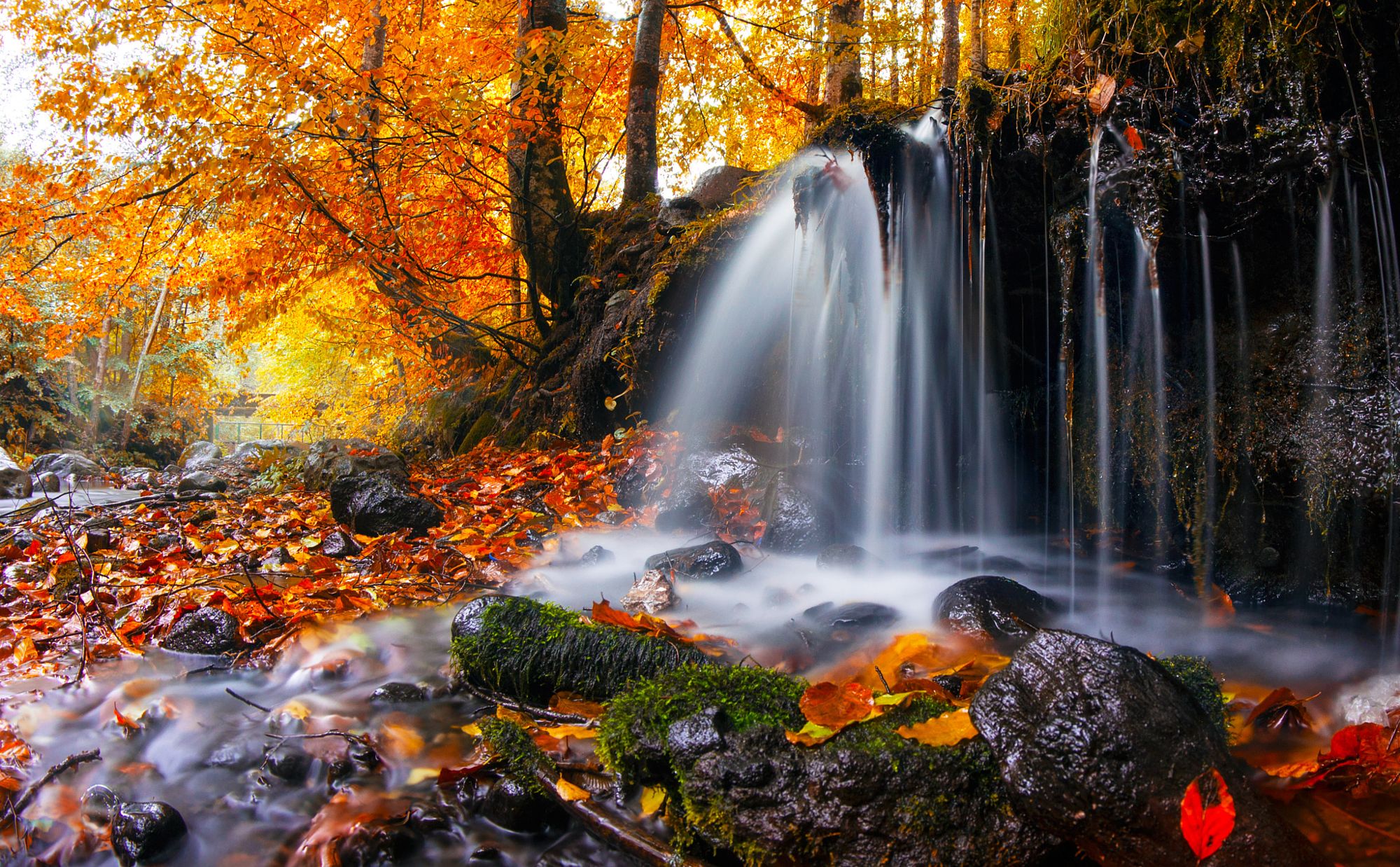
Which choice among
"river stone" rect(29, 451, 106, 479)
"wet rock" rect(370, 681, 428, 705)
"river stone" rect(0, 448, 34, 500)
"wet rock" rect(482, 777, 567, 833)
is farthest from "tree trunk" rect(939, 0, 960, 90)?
"river stone" rect(29, 451, 106, 479)

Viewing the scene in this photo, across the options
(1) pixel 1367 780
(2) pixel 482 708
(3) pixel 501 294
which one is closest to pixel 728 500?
(2) pixel 482 708

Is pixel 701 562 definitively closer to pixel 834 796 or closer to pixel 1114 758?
pixel 834 796

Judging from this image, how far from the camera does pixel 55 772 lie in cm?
241

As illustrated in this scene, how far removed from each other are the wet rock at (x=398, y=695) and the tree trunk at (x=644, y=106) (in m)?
7.23

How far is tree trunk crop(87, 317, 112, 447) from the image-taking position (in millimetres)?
18297

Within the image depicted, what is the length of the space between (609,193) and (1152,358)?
29.6 feet

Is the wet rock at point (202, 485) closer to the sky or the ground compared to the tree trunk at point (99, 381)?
closer to the ground

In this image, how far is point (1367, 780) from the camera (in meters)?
2.24

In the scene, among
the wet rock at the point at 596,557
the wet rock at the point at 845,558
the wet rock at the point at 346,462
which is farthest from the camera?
the wet rock at the point at 346,462

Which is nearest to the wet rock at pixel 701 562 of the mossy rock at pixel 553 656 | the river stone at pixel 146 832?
the mossy rock at pixel 553 656

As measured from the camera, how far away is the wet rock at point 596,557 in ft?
16.8

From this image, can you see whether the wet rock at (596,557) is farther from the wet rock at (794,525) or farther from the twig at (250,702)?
the twig at (250,702)

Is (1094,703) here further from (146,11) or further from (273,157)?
(146,11)

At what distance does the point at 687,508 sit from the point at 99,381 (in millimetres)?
19902
